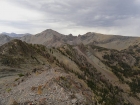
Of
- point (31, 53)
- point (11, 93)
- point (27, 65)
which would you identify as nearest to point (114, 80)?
point (31, 53)

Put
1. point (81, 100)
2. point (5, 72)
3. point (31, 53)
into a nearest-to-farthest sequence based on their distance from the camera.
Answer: point (81, 100) < point (5, 72) < point (31, 53)

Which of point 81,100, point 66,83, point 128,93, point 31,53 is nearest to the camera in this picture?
point 81,100

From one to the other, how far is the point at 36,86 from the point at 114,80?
17862cm

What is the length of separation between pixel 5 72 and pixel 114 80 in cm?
16202

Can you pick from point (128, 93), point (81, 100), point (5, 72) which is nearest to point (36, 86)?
point (81, 100)

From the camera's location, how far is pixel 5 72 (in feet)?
156

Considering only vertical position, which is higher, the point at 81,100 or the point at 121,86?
the point at 81,100

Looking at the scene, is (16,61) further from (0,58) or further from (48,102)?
(48,102)

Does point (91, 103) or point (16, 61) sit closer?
point (91, 103)

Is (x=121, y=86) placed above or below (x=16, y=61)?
below

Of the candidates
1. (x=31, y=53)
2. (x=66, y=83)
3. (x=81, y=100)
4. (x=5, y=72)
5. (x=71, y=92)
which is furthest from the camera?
(x=31, y=53)

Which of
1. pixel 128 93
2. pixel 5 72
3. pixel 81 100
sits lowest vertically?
pixel 128 93

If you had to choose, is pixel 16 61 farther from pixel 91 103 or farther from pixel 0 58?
pixel 91 103

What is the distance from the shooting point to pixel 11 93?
27.8 metres
